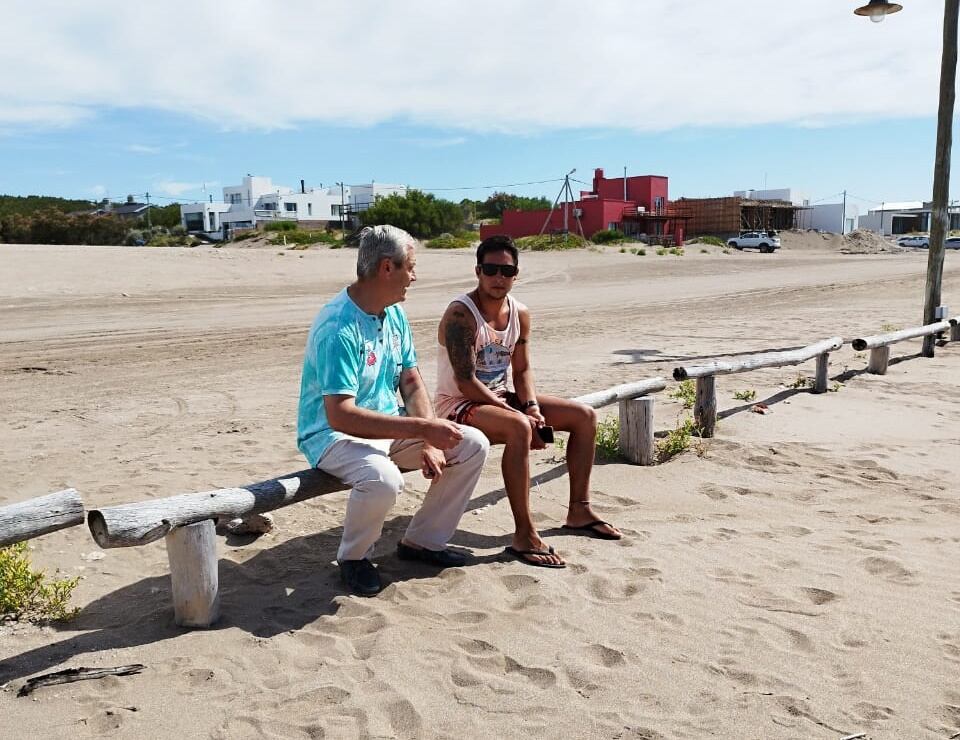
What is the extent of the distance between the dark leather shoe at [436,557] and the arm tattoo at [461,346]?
2.71 ft

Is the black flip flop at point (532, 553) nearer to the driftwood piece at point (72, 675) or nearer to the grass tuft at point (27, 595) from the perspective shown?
the driftwood piece at point (72, 675)

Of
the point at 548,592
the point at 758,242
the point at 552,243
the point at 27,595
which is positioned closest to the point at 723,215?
the point at 758,242

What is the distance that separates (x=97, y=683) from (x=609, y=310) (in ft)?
45.3

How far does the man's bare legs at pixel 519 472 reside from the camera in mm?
3992

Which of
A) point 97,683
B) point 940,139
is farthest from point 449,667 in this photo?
point 940,139

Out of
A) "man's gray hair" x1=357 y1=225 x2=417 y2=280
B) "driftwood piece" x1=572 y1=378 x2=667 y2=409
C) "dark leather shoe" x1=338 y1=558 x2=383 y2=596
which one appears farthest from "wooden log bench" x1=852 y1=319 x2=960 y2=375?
"dark leather shoe" x1=338 y1=558 x2=383 y2=596

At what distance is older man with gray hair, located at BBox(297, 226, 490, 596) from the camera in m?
3.50

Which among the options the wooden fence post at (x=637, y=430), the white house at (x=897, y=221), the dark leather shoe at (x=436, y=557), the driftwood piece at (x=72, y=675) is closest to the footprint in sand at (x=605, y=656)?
the dark leather shoe at (x=436, y=557)

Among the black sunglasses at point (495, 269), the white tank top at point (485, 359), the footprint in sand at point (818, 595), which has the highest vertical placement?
the black sunglasses at point (495, 269)

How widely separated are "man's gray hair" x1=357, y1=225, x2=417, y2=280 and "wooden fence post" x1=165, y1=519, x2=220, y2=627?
47.5 inches

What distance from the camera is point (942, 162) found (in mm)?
10695

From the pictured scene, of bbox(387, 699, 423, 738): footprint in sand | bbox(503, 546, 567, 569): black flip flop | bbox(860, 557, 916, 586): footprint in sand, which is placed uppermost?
bbox(503, 546, 567, 569): black flip flop

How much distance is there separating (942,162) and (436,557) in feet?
31.4

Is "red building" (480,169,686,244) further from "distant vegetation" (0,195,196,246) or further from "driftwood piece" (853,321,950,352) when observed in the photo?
"driftwood piece" (853,321,950,352)
